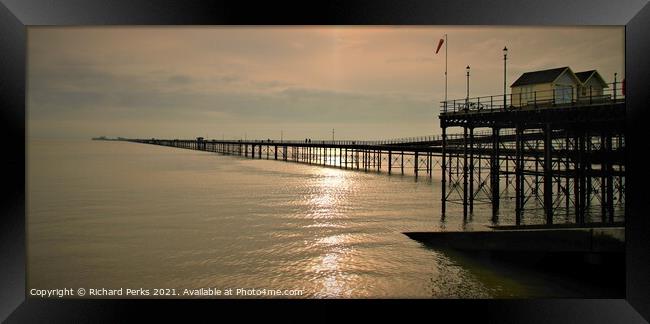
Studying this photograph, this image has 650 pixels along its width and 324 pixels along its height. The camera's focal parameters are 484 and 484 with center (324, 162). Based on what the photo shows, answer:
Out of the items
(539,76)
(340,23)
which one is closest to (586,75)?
(539,76)

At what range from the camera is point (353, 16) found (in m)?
10.5

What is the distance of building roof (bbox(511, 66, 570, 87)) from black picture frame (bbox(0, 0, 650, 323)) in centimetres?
1472

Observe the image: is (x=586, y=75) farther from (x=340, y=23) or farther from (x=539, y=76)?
(x=340, y=23)

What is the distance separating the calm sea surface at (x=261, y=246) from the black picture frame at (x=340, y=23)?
3.15 m

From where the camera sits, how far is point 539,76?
25141 mm

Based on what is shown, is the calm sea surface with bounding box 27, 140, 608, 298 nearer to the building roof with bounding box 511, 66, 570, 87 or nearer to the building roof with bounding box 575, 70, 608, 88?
the building roof with bounding box 511, 66, 570, 87

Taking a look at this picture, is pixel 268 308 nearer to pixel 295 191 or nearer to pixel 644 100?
pixel 644 100

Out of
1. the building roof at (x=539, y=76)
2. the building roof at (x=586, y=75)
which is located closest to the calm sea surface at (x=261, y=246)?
the building roof at (x=539, y=76)

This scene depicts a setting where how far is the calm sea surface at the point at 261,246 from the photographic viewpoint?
14812 mm

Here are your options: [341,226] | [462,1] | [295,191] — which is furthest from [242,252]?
[295,191]

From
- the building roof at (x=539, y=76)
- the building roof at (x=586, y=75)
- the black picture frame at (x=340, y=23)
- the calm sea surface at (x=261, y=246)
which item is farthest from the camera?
the building roof at (x=586, y=75)

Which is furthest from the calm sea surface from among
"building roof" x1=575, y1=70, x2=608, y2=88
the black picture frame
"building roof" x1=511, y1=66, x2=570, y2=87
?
"building roof" x1=575, y1=70, x2=608, y2=88

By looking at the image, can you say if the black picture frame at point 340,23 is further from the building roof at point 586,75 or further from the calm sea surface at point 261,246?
the building roof at point 586,75

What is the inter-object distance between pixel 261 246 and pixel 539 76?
658 inches
